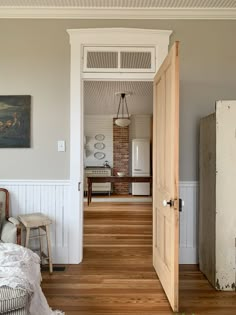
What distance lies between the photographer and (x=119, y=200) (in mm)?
7957

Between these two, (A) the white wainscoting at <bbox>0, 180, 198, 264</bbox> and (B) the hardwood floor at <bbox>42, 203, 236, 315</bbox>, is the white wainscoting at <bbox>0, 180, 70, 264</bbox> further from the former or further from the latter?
(B) the hardwood floor at <bbox>42, 203, 236, 315</bbox>

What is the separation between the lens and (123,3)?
3.06 m

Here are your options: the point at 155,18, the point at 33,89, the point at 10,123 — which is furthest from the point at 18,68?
the point at 155,18

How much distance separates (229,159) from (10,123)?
2391 millimetres

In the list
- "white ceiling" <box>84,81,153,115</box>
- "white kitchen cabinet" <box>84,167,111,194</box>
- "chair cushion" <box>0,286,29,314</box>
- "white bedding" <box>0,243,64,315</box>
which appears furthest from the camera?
"white kitchen cabinet" <box>84,167,111,194</box>

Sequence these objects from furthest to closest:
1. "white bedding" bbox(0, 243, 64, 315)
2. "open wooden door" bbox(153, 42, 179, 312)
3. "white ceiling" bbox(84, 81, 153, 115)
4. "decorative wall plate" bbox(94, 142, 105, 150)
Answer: "decorative wall plate" bbox(94, 142, 105, 150) → "white ceiling" bbox(84, 81, 153, 115) → "open wooden door" bbox(153, 42, 179, 312) → "white bedding" bbox(0, 243, 64, 315)

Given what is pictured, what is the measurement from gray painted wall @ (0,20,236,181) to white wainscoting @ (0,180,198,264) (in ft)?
0.39

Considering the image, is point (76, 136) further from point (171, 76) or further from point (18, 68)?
point (171, 76)

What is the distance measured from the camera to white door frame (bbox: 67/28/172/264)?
3180 millimetres

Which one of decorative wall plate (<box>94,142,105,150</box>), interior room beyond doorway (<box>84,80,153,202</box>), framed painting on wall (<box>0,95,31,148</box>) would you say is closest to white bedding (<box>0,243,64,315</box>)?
framed painting on wall (<box>0,95,31,148</box>)

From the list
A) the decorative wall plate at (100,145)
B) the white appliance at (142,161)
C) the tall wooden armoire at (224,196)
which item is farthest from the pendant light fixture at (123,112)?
the tall wooden armoire at (224,196)

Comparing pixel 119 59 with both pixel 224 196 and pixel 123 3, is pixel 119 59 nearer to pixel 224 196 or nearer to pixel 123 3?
pixel 123 3

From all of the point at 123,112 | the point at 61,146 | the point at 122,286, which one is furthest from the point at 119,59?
the point at 123,112

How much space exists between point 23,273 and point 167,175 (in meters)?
1.40
